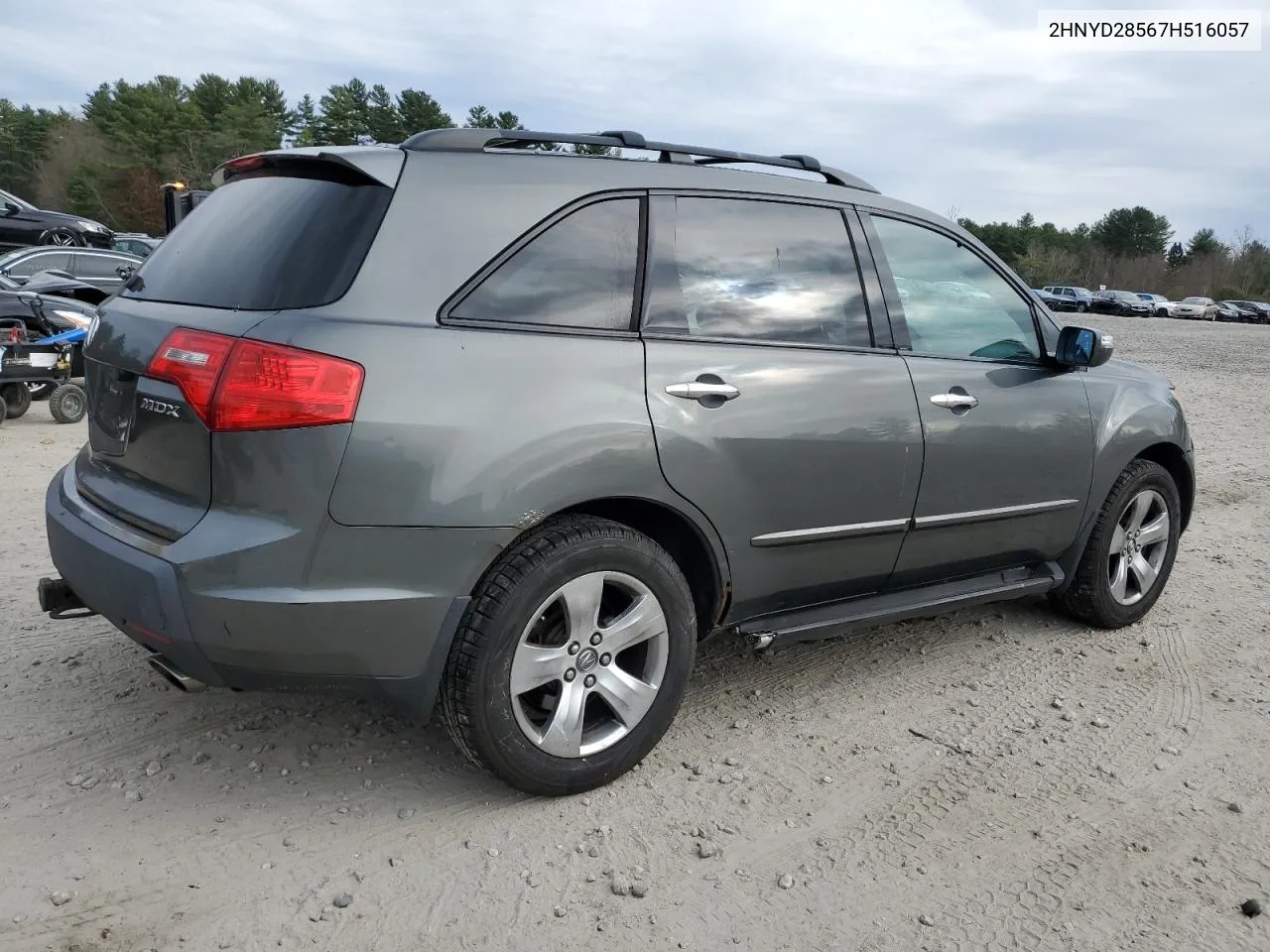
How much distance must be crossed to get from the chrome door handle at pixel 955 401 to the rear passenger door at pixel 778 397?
15 cm

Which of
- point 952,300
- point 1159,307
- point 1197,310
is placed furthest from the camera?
point 1159,307

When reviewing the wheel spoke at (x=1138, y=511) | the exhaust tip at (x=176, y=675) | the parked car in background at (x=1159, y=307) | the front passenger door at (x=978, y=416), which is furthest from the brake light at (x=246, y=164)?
the parked car in background at (x=1159, y=307)

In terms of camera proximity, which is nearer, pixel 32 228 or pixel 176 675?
pixel 176 675

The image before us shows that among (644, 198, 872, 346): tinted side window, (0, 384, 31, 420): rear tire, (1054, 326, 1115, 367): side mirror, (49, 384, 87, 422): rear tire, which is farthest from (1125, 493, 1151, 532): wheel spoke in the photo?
(0, 384, 31, 420): rear tire

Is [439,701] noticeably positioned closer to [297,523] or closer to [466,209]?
[297,523]

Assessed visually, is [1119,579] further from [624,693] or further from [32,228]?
[32,228]

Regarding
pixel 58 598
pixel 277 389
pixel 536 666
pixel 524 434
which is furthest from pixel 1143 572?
pixel 58 598

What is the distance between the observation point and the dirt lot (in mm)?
2529

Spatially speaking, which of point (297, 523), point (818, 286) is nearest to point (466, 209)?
point (297, 523)

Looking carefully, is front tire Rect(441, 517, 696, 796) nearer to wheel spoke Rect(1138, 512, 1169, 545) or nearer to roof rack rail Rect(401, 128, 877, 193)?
roof rack rail Rect(401, 128, 877, 193)

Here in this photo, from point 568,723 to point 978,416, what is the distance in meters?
1.91

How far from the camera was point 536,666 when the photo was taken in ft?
9.58

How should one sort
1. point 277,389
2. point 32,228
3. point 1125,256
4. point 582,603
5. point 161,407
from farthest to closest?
point 1125,256, point 32,228, point 582,603, point 161,407, point 277,389

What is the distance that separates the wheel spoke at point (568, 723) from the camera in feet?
9.82
